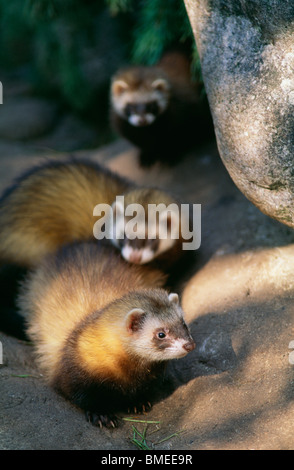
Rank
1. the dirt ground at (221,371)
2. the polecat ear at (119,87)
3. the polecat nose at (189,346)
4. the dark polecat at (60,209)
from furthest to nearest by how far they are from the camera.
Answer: the polecat ear at (119,87) → the dark polecat at (60,209) → the polecat nose at (189,346) → the dirt ground at (221,371)

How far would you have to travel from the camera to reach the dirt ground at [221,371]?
3.04 metres

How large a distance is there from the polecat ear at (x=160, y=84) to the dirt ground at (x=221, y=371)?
190 cm

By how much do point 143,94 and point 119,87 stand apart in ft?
1.25

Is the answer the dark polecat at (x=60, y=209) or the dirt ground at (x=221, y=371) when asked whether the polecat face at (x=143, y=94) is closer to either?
the dark polecat at (x=60, y=209)

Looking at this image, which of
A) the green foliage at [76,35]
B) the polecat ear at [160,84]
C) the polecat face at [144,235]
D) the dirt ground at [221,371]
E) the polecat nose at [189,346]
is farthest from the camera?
the green foliage at [76,35]

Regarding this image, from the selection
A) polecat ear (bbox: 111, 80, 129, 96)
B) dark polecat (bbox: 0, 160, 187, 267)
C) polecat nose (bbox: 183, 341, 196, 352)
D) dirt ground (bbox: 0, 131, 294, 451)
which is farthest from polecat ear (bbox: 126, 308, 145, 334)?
polecat ear (bbox: 111, 80, 129, 96)

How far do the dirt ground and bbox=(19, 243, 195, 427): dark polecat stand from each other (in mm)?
141

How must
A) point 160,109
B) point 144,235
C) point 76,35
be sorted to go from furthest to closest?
1. point 76,35
2. point 160,109
3. point 144,235

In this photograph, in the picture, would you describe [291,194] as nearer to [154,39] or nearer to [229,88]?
[229,88]

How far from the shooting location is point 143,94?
616 cm

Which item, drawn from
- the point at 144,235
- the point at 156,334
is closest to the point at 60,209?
the point at 144,235

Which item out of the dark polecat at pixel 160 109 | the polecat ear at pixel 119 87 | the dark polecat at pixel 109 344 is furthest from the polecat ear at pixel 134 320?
the polecat ear at pixel 119 87

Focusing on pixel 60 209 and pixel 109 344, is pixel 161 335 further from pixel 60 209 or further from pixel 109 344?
pixel 60 209

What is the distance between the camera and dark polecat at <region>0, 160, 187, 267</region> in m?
4.79
